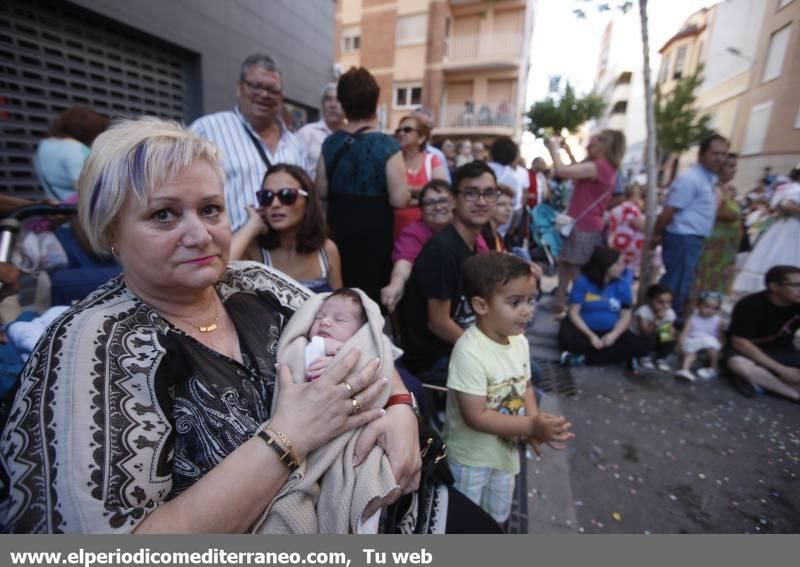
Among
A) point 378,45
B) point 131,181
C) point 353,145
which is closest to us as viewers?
point 131,181

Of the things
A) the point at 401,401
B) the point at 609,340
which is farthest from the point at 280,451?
the point at 609,340

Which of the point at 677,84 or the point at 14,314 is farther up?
the point at 677,84

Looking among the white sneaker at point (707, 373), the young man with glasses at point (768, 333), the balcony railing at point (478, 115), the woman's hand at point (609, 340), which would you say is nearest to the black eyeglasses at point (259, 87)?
the woman's hand at point (609, 340)

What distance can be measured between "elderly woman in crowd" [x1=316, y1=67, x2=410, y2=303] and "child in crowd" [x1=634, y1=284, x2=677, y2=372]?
2.79 metres

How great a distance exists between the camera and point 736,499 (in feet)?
5.66

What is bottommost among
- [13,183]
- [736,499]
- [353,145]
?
[736,499]

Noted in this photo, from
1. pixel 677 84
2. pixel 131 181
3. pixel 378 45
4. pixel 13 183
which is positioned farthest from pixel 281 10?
pixel 378 45

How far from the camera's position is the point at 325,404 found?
111cm

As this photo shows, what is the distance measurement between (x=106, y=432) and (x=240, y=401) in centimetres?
33

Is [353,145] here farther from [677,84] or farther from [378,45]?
[378,45]

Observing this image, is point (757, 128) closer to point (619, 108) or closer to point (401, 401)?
point (401, 401)

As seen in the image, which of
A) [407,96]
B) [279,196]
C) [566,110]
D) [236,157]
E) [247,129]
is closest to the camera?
[279,196]

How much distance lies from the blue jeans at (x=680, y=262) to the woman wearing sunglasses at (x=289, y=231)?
12.5ft

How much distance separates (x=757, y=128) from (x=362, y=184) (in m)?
2.12
